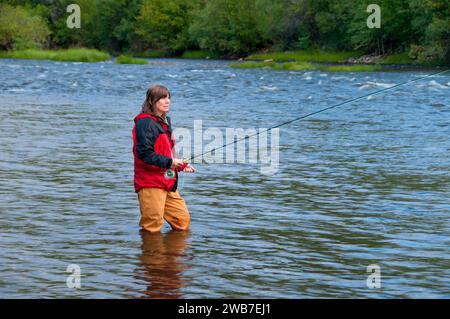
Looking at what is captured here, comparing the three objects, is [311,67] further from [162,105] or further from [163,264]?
[163,264]

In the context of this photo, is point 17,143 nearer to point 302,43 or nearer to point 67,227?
point 67,227

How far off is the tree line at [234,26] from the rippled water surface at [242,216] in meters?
43.6

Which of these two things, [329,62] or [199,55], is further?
[199,55]

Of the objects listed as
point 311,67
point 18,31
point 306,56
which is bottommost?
point 311,67

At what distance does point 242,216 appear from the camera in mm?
10047

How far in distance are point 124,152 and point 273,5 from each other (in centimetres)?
7245

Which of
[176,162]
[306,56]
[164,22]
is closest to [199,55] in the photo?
[164,22]

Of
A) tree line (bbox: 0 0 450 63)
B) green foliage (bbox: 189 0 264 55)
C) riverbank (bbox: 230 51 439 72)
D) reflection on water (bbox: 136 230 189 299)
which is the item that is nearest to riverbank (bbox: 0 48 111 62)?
tree line (bbox: 0 0 450 63)

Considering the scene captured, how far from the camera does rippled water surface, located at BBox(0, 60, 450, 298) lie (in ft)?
23.9

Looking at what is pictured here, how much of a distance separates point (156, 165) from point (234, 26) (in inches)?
3180

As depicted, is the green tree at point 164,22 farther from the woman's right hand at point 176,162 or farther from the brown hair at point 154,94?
the woman's right hand at point 176,162

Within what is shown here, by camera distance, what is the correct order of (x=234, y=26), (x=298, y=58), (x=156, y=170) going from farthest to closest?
(x=234, y=26) < (x=298, y=58) < (x=156, y=170)

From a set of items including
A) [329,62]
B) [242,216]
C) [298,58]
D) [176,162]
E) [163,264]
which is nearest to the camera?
[163,264]

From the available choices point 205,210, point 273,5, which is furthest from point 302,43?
point 205,210
